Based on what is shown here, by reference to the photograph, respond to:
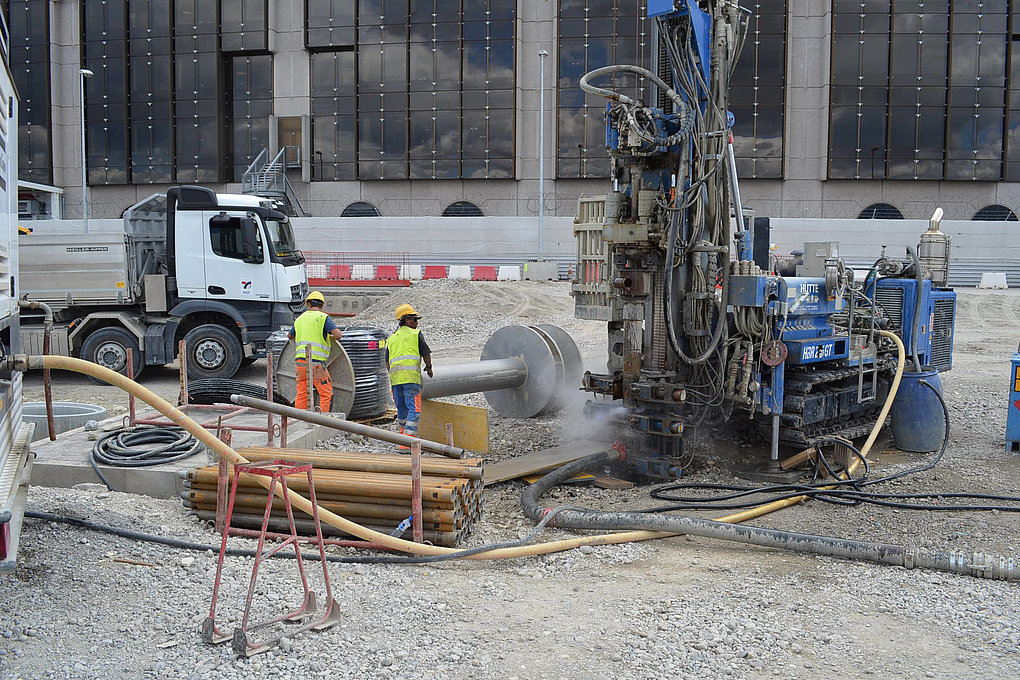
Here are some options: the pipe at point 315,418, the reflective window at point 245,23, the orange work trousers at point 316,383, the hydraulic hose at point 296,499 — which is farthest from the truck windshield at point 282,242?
the reflective window at point 245,23

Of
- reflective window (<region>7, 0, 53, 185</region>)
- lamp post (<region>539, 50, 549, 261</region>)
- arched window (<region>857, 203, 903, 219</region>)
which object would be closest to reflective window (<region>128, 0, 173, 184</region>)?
reflective window (<region>7, 0, 53, 185</region>)

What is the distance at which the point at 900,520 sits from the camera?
786cm

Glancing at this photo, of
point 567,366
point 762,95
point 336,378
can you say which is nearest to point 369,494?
point 336,378

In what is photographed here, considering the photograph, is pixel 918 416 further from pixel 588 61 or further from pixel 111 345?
pixel 588 61

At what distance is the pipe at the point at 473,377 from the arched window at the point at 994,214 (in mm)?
36042

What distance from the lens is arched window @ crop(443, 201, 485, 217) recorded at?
42.3m

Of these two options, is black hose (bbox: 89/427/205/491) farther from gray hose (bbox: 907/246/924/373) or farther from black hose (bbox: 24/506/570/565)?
gray hose (bbox: 907/246/924/373)

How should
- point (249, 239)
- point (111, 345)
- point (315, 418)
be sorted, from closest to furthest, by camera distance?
point (315, 418) < point (249, 239) < point (111, 345)

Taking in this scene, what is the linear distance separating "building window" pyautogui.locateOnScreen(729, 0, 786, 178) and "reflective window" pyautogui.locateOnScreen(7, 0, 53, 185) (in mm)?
33207

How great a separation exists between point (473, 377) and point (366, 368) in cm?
161

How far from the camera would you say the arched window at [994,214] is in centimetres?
3997

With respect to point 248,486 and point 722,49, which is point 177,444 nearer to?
point 248,486

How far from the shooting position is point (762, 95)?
40219 mm

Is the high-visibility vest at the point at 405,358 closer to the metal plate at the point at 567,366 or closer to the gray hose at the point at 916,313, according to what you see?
the metal plate at the point at 567,366
